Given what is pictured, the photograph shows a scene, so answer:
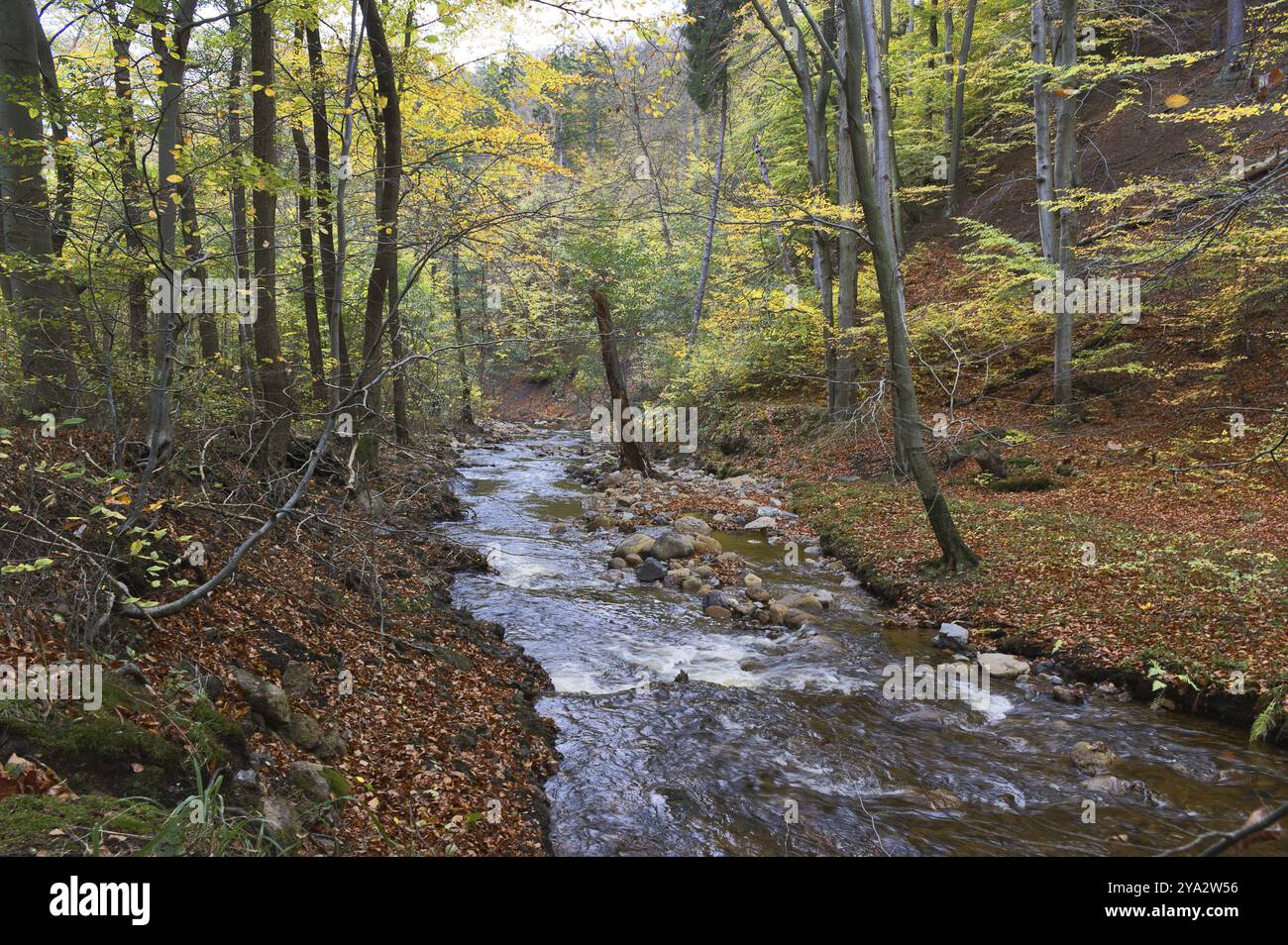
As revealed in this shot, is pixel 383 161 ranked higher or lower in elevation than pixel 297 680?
higher

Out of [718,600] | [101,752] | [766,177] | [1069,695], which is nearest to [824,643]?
[718,600]

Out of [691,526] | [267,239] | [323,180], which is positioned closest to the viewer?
[267,239]

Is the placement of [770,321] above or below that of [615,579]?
above

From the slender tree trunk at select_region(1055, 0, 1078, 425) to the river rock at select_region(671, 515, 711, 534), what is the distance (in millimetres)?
7441

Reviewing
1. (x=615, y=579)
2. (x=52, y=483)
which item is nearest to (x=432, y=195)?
(x=615, y=579)

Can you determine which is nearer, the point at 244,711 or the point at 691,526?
the point at 244,711

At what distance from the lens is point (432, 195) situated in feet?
31.7

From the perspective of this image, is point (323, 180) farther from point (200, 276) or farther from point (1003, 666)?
point (1003, 666)

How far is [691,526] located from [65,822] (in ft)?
34.8

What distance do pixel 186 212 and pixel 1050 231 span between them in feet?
50.2

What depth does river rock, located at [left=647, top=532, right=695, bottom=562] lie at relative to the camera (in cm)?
1112

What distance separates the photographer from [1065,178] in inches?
533
